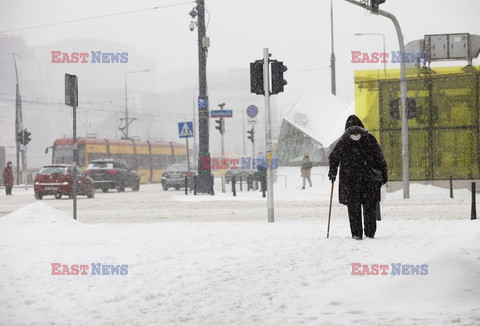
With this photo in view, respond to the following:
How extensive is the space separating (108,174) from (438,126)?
55.6ft

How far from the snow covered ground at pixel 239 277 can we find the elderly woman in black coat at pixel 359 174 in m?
0.36

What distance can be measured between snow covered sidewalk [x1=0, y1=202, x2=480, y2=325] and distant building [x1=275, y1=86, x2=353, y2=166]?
27.8 m

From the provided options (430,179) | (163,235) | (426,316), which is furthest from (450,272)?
(430,179)

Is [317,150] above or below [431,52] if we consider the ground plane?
below

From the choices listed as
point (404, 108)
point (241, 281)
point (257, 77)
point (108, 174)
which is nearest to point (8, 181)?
point (108, 174)

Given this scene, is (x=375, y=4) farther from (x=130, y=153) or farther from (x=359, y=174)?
(x=130, y=153)

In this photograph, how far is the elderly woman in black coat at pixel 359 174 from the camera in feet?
32.8

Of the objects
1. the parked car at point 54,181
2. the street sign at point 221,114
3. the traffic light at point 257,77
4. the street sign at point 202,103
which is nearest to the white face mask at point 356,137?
the traffic light at point 257,77

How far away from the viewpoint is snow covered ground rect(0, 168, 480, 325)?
6.03 m

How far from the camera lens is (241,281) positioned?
7.39 meters

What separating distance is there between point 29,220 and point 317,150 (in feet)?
88.3

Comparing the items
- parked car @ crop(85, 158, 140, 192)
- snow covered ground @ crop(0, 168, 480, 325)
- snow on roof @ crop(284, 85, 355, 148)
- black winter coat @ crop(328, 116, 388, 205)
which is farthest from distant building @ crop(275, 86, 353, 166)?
black winter coat @ crop(328, 116, 388, 205)

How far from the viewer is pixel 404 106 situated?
22.3 m

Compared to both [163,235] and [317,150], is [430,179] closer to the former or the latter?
[317,150]
